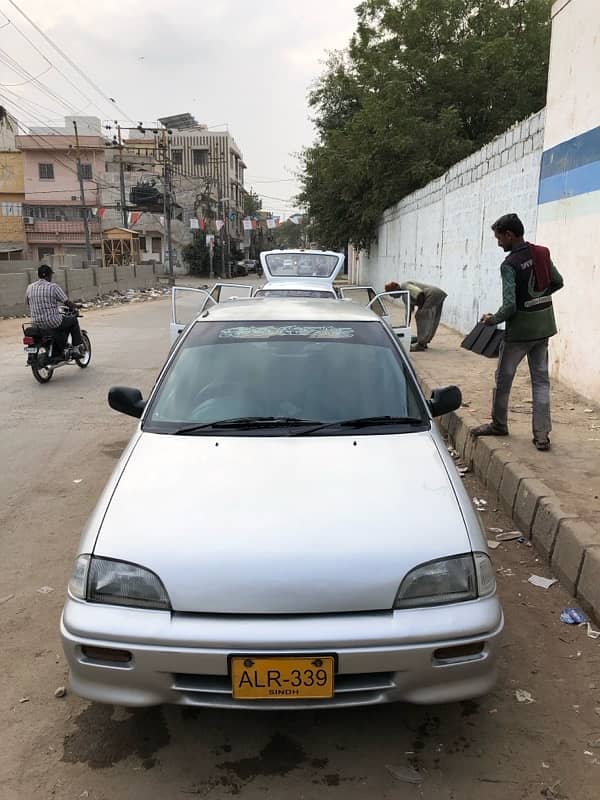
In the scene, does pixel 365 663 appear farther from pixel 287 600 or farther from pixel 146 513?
pixel 146 513

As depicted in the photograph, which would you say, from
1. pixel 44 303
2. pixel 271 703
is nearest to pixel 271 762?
pixel 271 703

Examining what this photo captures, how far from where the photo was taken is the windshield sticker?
12.3ft

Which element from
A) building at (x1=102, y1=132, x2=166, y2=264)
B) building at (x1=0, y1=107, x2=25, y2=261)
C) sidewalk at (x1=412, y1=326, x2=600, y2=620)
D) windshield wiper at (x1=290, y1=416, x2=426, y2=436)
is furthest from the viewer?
building at (x1=102, y1=132, x2=166, y2=264)

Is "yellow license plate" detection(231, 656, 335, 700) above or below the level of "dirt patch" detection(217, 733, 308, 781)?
above

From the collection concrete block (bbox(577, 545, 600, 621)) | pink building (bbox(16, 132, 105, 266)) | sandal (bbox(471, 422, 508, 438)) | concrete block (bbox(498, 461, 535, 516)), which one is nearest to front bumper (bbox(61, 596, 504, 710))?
concrete block (bbox(577, 545, 600, 621))

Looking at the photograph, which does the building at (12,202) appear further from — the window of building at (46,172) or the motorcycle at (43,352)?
the motorcycle at (43,352)

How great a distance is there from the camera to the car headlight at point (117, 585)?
7.43 feet

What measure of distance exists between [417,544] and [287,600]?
51 cm

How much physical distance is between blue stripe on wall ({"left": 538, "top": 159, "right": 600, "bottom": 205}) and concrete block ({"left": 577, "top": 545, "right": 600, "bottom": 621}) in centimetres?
447

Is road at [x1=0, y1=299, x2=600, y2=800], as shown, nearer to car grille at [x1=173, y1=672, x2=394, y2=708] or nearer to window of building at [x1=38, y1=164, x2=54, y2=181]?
car grille at [x1=173, y1=672, x2=394, y2=708]

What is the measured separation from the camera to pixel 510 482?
192 inches

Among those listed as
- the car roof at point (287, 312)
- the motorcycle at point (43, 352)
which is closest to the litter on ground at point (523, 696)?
the car roof at point (287, 312)

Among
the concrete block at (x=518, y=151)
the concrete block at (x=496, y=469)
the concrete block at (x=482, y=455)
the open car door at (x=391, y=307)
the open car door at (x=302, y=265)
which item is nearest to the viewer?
the concrete block at (x=496, y=469)

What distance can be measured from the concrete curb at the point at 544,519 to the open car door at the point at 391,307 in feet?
3.76
